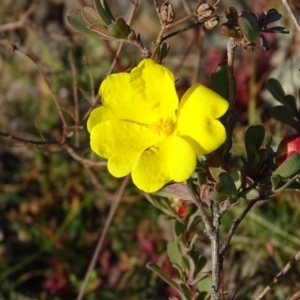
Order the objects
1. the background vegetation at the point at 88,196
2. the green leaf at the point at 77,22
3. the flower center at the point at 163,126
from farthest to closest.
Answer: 1. the background vegetation at the point at 88,196
2. the green leaf at the point at 77,22
3. the flower center at the point at 163,126

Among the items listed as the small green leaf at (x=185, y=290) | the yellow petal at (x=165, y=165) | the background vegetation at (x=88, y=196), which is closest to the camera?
the yellow petal at (x=165, y=165)

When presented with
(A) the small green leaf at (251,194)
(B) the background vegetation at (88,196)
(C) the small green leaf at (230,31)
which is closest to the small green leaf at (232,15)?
(C) the small green leaf at (230,31)

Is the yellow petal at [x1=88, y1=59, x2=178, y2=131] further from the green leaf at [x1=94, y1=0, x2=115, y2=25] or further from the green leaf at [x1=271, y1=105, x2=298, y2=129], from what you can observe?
the green leaf at [x1=271, y1=105, x2=298, y2=129]

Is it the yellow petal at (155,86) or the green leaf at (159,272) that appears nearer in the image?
the yellow petal at (155,86)

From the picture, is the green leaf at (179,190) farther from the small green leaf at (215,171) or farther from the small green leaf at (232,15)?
the small green leaf at (232,15)

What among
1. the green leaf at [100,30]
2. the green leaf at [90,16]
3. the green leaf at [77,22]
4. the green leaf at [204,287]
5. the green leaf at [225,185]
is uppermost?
the green leaf at [90,16]

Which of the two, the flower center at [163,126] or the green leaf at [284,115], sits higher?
the flower center at [163,126]

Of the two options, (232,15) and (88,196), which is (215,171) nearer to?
(232,15)
